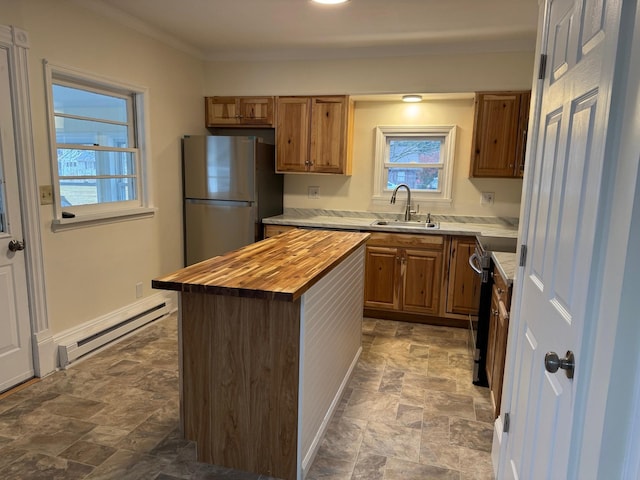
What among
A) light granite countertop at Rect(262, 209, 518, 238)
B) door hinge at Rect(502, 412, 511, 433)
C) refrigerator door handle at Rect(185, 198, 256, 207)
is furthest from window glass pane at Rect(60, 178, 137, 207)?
door hinge at Rect(502, 412, 511, 433)

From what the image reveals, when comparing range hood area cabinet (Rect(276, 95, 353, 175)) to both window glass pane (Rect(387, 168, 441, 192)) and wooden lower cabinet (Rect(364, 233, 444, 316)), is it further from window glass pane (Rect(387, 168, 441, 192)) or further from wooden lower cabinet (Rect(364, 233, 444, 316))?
wooden lower cabinet (Rect(364, 233, 444, 316))

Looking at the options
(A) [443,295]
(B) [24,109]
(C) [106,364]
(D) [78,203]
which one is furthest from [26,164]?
(A) [443,295]

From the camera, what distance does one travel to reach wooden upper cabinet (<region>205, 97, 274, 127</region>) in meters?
4.36

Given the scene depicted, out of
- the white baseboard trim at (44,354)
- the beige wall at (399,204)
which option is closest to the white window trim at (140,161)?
the white baseboard trim at (44,354)

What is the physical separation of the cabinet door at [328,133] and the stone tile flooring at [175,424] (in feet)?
6.33

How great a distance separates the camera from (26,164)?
2637mm

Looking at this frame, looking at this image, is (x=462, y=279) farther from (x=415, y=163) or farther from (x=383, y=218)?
(x=415, y=163)

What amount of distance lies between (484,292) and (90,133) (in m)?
3.07

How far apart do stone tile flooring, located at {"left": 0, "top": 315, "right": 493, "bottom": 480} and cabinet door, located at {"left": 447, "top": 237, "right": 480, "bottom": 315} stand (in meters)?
0.67

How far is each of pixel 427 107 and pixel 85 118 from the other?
A: 3.05 metres

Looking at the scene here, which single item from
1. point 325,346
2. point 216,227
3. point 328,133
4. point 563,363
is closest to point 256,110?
point 328,133

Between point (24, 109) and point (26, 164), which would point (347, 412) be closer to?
point (26, 164)

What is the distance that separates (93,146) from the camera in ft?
10.7

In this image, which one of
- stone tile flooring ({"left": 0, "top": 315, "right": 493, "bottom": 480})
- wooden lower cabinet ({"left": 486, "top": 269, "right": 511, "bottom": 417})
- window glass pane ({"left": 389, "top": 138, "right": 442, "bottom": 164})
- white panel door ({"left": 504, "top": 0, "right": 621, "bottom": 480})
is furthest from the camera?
window glass pane ({"left": 389, "top": 138, "right": 442, "bottom": 164})
